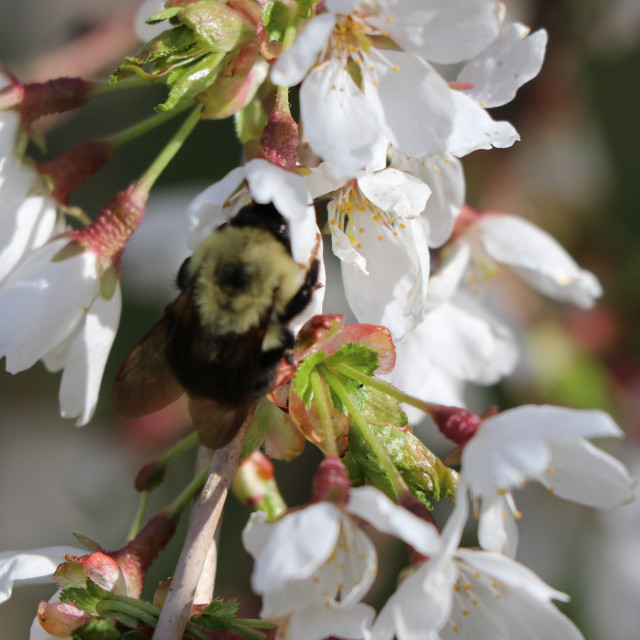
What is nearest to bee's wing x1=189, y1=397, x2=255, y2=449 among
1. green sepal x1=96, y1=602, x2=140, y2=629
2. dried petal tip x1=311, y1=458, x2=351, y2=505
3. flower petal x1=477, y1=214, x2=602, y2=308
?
dried petal tip x1=311, y1=458, x2=351, y2=505

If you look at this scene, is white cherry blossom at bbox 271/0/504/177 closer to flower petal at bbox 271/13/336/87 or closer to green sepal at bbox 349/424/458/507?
flower petal at bbox 271/13/336/87

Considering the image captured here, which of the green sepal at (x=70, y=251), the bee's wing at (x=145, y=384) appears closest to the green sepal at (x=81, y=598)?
the bee's wing at (x=145, y=384)

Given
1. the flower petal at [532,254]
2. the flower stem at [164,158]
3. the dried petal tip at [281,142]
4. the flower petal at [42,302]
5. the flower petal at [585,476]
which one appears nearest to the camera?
the flower petal at [585,476]

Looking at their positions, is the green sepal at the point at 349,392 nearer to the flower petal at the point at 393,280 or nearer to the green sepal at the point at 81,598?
the flower petal at the point at 393,280

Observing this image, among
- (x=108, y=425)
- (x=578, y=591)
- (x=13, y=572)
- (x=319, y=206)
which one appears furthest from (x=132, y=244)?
(x=578, y=591)

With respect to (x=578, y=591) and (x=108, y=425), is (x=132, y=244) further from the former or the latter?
(x=578, y=591)

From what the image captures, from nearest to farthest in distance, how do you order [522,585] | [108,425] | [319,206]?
1. [522,585]
2. [319,206]
3. [108,425]
